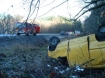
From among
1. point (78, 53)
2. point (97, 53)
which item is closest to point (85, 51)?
point (78, 53)

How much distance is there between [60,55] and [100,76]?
2.84 meters

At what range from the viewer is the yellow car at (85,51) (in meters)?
7.91

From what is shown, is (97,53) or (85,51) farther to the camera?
(85,51)

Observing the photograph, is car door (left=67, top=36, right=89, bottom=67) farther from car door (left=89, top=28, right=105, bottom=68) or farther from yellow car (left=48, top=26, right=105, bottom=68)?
car door (left=89, top=28, right=105, bottom=68)

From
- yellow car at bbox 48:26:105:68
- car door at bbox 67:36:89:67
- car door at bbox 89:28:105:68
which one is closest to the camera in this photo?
car door at bbox 89:28:105:68

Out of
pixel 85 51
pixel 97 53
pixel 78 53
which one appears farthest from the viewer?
pixel 78 53

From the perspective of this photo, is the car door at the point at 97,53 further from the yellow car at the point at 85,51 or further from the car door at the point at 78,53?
the car door at the point at 78,53

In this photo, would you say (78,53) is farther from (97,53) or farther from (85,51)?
(97,53)

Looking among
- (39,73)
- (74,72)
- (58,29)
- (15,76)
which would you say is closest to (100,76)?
(74,72)

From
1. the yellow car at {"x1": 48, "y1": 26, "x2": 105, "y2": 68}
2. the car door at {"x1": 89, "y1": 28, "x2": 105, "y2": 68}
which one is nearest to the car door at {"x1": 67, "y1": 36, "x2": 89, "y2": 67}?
the yellow car at {"x1": 48, "y1": 26, "x2": 105, "y2": 68}

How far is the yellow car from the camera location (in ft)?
26.0

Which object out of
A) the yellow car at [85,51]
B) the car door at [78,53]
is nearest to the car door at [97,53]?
the yellow car at [85,51]

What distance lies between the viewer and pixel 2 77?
6719 millimetres

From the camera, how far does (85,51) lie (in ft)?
27.5
